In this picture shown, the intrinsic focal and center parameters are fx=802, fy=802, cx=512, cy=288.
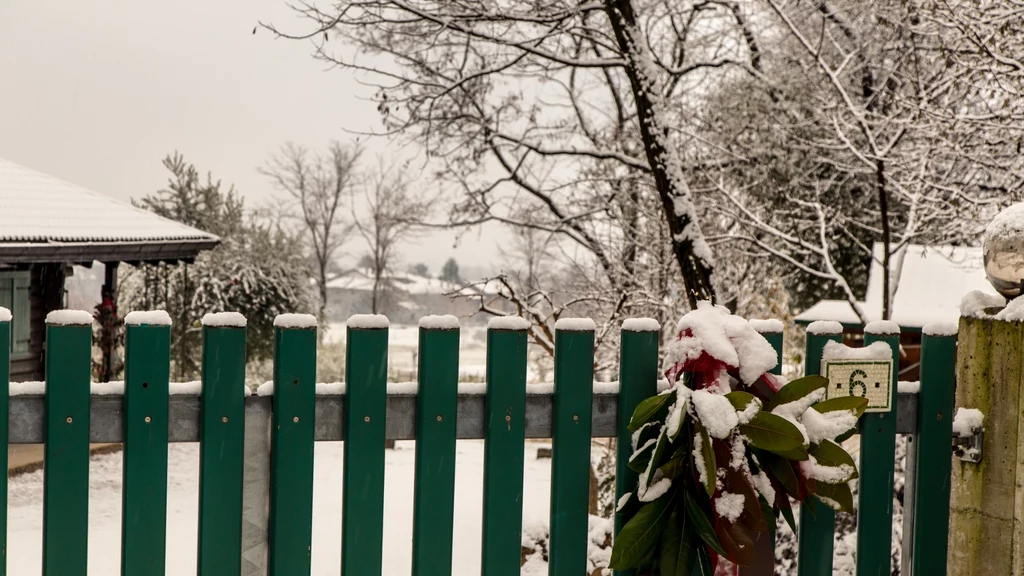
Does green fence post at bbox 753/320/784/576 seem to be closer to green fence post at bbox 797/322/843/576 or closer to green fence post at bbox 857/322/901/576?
green fence post at bbox 797/322/843/576

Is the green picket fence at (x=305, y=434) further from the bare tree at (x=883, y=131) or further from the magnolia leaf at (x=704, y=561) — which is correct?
the bare tree at (x=883, y=131)

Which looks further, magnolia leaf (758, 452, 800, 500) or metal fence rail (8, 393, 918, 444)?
magnolia leaf (758, 452, 800, 500)

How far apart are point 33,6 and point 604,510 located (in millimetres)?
24958

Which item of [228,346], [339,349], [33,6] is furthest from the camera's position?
[33,6]

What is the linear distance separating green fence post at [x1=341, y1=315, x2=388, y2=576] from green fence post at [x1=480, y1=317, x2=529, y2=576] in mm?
270

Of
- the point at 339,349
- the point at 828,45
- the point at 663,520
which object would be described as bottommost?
the point at 339,349

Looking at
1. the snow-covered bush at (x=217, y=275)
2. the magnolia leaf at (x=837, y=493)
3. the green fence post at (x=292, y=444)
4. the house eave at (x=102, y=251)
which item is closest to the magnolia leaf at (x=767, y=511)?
the magnolia leaf at (x=837, y=493)

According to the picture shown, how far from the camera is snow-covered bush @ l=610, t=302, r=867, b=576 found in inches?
73.0

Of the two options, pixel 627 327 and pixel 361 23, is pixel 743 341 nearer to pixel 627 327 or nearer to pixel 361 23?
pixel 627 327

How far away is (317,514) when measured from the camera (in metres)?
7.59

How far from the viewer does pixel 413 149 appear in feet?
27.1

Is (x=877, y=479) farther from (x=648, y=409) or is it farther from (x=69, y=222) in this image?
(x=69, y=222)

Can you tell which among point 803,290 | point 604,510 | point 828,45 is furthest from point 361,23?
point 803,290

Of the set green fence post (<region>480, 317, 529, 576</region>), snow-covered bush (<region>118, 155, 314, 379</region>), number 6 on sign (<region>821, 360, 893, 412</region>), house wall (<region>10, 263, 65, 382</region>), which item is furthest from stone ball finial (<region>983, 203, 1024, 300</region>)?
snow-covered bush (<region>118, 155, 314, 379</region>)
